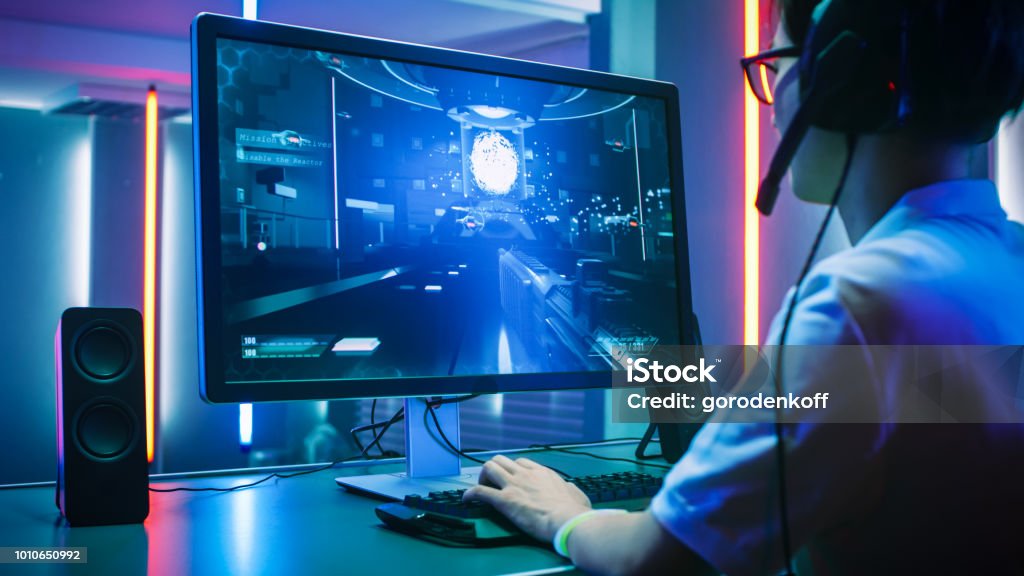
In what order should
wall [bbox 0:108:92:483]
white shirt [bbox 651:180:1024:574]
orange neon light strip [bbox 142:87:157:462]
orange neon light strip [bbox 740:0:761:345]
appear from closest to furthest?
1. white shirt [bbox 651:180:1024:574]
2. orange neon light strip [bbox 740:0:761:345]
3. wall [bbox 0:108:92:483]
4. orange neon light strip [bbox 142:87:157:462]

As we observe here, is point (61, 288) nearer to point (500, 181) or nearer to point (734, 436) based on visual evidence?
point (500, 181)

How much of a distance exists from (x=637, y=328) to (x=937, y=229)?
612 mm

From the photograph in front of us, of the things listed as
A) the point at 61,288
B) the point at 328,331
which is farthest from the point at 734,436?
the point at 61,288

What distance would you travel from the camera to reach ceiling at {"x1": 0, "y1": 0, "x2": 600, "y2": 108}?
345cm

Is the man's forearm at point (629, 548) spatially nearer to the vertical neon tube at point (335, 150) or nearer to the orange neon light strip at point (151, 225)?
the vertical neon tube at point (335, 150)

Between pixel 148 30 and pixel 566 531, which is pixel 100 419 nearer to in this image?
pixel 566 531

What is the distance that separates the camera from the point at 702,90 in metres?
1.90

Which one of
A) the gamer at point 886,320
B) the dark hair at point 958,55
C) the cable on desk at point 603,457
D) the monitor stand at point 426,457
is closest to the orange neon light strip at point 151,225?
the cable on desk at point 603,457

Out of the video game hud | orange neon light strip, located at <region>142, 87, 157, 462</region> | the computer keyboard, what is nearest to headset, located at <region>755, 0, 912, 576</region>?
the computer keyboard

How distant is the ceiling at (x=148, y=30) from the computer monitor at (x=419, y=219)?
237cm

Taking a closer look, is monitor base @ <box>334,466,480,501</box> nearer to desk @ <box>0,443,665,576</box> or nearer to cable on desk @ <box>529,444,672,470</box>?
desk @ <box>0,443,665,576</box>

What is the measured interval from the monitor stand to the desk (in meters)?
0.07

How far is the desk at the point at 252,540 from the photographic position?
727mm

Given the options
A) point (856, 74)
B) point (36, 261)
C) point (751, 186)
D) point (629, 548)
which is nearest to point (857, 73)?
point (856, 74)
